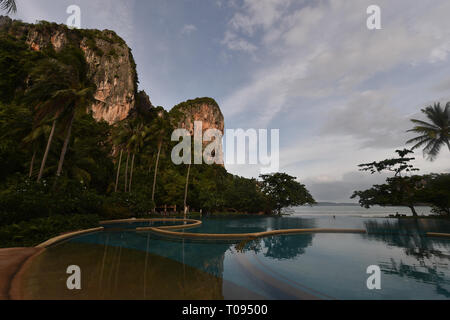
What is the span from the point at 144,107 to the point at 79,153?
1791 inches

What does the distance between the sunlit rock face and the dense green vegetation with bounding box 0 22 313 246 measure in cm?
4671

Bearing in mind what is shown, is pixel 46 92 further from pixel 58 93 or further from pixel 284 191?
pixel 284 191

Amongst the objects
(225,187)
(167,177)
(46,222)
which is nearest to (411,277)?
(46,222)

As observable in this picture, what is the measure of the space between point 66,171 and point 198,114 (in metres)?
71.8

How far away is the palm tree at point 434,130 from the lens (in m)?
21.1

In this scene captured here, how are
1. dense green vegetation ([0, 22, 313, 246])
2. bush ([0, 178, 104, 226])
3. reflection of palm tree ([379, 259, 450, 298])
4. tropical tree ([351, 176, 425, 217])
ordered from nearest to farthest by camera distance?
reflection of palm tree ([379, 259, 450, 298]) < bush ([0, 178, 104, 226]) < dense green vegetation ([0, 22, 313, 246]) < tropical tree ([351, 176, 425, 217])

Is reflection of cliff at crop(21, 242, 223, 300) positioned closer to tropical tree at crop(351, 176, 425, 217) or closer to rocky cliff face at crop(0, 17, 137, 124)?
tropical tree at crop(351, 176, 425, 217)

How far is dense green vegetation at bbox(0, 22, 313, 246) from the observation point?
997 cm

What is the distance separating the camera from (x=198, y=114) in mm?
86562

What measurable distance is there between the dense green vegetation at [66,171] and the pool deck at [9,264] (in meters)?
1.46

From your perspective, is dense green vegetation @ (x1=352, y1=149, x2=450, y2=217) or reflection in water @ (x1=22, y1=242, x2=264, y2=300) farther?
dense green vegetation @ (x1=352, y1=149, x2=450, y2=217)

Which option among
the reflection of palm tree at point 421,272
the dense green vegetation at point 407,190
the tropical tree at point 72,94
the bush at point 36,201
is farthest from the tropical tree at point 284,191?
the tropical tree at point 72,94

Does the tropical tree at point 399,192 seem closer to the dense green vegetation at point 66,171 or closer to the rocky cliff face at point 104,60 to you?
the dense green vegetation at point 66,171

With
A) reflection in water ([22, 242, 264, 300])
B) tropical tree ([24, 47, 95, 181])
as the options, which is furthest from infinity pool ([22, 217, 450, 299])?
tropical tree ([24, 47, 95, 181])
